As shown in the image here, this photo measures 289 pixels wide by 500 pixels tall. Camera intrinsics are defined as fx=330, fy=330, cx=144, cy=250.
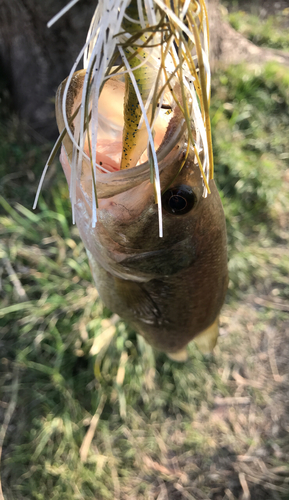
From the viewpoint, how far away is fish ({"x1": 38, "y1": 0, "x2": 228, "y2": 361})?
40 centimetres

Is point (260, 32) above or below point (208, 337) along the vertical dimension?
above

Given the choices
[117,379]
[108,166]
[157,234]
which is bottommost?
[117,379]

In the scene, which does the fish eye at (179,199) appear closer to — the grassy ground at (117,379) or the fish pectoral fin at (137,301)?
the fish pectoral fin at (137,301)

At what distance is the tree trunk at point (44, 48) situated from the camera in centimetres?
154

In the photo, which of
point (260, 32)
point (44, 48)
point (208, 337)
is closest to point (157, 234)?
point (208, 337)

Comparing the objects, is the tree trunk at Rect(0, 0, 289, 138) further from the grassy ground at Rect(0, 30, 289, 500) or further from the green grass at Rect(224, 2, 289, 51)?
the green grass at Rect(224, 2, 289, 51)

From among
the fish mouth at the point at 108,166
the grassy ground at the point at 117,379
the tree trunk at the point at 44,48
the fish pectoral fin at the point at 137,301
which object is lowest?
the grassy ground at the point at 117,379

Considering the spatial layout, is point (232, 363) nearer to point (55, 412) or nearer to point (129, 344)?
point (129, 344)

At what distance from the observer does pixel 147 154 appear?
1.55ft

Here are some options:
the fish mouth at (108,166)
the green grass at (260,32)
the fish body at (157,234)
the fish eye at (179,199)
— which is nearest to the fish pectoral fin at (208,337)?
the fish body at (157,234)

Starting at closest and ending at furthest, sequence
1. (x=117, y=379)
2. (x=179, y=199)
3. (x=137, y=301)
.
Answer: (x=179, y=199), (x=137, y=301), (x=117, y=379)

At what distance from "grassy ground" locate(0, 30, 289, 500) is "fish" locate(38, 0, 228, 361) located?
1.17 m

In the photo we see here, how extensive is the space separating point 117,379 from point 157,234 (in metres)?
1.51

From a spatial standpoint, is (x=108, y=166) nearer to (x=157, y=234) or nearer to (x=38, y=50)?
(x=157, y=234)
